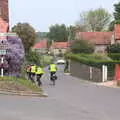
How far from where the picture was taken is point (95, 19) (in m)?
124

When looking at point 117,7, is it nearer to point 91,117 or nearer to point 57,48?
point 57,48

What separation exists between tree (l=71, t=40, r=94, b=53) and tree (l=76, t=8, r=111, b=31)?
137ft

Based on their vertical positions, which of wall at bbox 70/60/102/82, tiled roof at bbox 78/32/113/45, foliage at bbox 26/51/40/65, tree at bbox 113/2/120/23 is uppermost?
tree at bbox 113/2/120/23

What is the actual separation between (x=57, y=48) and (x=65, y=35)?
1022 cm

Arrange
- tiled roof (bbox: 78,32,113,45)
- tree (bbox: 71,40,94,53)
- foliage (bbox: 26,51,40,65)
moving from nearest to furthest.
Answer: tree (bbox: 71,40,94,53)
foliage (bbox: 26,51,40,65)
tiled roof (bbox: 78,32,113,45)

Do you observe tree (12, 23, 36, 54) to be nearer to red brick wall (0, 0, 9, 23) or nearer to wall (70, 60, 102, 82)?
red brick wall (0, 0, 9, 23)

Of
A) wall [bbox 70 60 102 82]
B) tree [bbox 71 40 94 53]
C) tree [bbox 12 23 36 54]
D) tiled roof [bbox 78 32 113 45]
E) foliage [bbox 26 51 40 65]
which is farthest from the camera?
tiled roof [bbox 78 32 113 45]

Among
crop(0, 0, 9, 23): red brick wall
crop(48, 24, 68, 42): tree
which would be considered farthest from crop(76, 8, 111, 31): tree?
crop(0, 0, 9, 23): red brick wall

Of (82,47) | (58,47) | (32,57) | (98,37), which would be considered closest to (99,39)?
(98,37)

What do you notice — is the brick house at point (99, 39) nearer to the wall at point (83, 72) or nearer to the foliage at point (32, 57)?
the foliage at point (32, 57)

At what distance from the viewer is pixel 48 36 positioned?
6501 inches

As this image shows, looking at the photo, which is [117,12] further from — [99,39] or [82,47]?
[82,47]

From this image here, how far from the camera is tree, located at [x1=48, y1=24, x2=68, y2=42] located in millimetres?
159125

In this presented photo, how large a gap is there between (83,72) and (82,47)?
20008 millimetres
